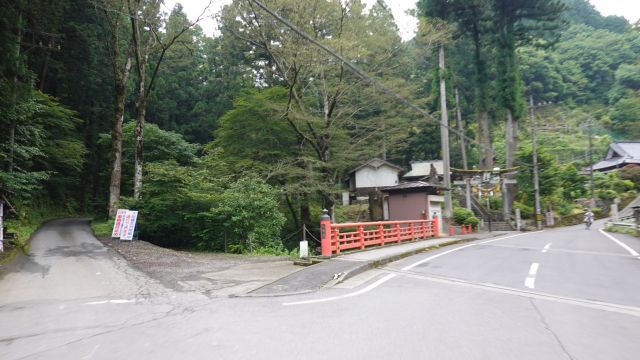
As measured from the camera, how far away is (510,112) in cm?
3353

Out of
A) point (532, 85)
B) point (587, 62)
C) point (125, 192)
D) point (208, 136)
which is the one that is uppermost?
point (587, 62)

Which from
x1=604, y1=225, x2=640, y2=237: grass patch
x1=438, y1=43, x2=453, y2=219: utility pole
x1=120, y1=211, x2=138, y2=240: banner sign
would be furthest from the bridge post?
x1=438, y1=43, x2=453, y2=219: utility pole

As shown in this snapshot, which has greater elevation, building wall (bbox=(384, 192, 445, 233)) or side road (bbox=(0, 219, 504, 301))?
building wall (bbox=(384, 192, 445, 233))

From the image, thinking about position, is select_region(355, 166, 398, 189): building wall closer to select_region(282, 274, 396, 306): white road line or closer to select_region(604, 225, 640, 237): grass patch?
select_region(604, 225, 640, 237): grass patch

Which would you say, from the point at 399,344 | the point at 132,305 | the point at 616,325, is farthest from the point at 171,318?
the point at 616,325

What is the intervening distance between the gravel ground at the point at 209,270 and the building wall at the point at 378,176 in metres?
26.2

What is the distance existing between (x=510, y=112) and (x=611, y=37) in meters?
44.2

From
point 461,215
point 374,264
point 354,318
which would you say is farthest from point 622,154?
point 354,318

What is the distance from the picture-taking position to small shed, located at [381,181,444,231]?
24.9 m

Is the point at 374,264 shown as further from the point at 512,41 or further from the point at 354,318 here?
the point at 512,41

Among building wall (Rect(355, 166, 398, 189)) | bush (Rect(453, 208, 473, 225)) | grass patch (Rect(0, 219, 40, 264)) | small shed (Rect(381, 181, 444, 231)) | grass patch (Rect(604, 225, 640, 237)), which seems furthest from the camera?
building wall (Rect(355, 166, 398, 189))

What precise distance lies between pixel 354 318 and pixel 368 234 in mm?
11411

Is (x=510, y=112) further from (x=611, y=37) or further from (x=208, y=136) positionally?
(x=611, y=37)

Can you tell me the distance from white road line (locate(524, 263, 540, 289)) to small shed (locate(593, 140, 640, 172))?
44.7 metres
